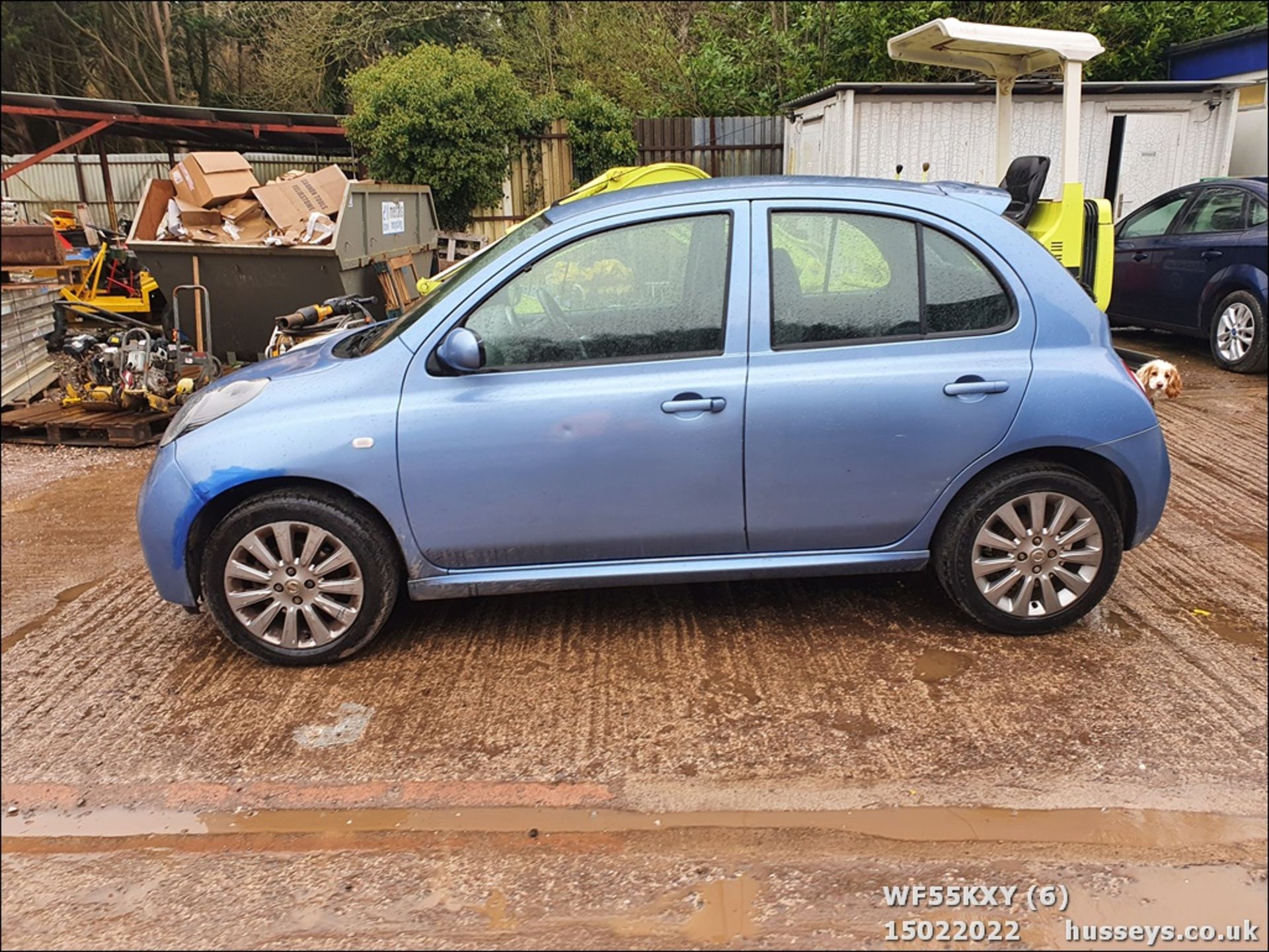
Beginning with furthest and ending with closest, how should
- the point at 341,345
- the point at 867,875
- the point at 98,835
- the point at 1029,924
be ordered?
the point at 341,345 < the point at 98,835 < the point at 867,875 < the point at 1029,924

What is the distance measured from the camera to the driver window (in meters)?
3.74

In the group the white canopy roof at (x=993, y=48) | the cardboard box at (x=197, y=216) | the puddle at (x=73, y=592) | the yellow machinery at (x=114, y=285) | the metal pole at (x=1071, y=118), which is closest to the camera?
the puddle at (x=73, y=592)

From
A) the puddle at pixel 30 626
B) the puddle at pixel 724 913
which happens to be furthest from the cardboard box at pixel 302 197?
the puddle at pixel 724 913

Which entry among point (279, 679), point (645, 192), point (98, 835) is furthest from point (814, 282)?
point (98, 835)

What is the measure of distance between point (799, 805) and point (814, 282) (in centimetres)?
195

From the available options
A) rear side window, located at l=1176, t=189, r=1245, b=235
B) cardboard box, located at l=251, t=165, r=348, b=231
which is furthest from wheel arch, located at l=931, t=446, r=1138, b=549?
cardboard box, located at l=251, t=165, r=348, b=231

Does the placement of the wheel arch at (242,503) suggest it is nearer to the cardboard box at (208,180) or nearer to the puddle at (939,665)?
the puddle at (939,665)

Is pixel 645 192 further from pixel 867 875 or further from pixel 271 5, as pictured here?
pixel 271 5

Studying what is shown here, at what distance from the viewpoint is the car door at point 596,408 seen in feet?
11.9

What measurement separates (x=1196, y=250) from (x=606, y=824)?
8.31 meters

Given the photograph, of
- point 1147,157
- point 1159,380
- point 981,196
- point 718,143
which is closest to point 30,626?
point 981,196

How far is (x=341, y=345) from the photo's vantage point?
4.28 meters

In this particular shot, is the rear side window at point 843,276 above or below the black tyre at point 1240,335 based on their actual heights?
above

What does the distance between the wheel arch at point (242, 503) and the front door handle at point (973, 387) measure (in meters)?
2.20
